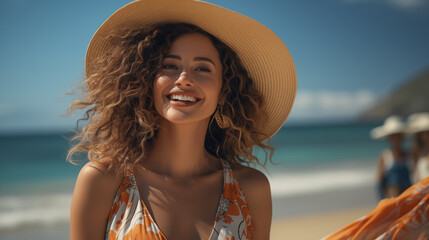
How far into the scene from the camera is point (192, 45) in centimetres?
194

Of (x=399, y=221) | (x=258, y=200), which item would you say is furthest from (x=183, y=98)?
(x=399, y=221)

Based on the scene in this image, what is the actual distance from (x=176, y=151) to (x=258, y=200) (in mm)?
461

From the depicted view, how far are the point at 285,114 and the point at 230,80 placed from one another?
0.40 m

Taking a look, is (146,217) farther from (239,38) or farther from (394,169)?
(394,169)

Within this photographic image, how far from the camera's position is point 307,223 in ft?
23.0

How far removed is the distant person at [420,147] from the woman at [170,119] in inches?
128

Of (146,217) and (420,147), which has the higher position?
(420,147)

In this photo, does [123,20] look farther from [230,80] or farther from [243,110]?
[243,110]

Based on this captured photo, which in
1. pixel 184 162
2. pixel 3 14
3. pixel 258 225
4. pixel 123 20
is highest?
pixel 3 14

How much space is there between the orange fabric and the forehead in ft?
3.39

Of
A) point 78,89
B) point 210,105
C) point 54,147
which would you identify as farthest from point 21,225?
point 54,147

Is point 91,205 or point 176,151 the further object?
point 176,151

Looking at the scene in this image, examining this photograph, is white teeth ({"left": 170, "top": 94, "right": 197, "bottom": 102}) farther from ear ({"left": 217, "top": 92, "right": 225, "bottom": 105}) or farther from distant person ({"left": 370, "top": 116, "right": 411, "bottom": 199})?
distant person ({"left": 370, "top": 116, "right": 411, "bottom": 199})

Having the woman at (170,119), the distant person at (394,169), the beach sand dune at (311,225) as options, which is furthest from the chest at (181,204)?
the beach sand dune at (311,225)
